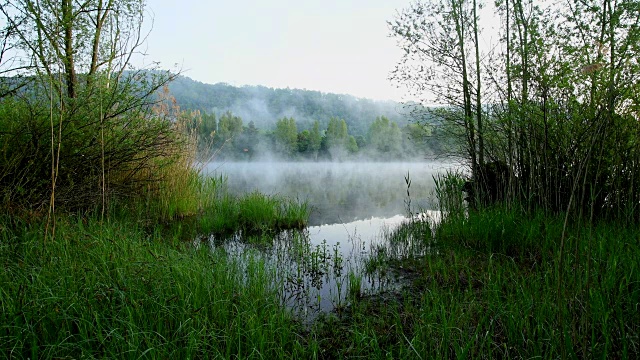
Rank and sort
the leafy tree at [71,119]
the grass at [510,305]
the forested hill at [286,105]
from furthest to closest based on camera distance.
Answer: the forested hill at [286,105] < the leafy tree at [71,119] < the grass at [510,305]

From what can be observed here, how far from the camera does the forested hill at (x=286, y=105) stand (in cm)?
7075

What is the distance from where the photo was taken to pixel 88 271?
7.83ft

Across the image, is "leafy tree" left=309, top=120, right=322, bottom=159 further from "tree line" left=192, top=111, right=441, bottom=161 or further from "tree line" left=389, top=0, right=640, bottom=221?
"tree line" left=389, top=0, right=640, bottom=221

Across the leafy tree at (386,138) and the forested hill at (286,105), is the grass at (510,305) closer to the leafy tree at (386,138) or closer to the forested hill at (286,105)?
the leafy tree at (386,138)

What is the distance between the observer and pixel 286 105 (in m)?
82.6

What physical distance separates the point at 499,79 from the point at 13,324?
610cm

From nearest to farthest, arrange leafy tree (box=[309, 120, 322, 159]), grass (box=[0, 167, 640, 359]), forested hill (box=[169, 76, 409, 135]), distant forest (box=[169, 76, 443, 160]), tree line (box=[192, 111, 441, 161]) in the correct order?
grass (box=[0, 167, 640, 359])
distant forest (box=[169, 76, 443, 160])
tree line (box=[192, 111, 441, 161])
leafy tree (box=[309, 120, 322, 159])
forested hill (box=[169, 76, 409, 135])

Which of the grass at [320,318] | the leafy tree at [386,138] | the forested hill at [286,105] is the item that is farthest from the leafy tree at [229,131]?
the grass at [320,318]

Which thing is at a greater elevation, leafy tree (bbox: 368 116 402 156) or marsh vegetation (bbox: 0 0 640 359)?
leafy tree (bbox: 368 116 402 156)

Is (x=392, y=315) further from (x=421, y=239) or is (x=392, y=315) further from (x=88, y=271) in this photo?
(x=421, y=239)

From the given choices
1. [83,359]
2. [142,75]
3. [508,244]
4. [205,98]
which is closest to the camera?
[83,359]

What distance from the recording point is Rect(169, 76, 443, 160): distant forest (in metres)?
41.2

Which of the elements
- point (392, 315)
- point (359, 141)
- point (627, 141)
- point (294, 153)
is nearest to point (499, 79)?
point (627, 141)

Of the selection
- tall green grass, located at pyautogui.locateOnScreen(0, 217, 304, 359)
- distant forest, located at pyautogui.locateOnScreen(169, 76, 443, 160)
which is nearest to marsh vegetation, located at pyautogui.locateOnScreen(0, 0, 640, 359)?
tall green grass, located at pyautogui.locateOnScreen(0, 217, 304, 359)
